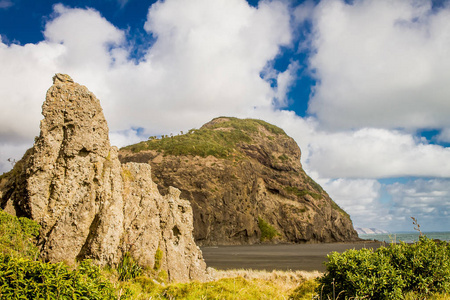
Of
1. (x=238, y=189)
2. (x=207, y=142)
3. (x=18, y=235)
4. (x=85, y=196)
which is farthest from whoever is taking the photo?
(x=207, y=142)

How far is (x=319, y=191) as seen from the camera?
136250mm

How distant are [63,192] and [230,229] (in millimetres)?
77137

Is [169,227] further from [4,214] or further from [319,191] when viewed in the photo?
[319,191]

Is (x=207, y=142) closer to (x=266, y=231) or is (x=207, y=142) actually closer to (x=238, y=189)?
(x=238, y=189)

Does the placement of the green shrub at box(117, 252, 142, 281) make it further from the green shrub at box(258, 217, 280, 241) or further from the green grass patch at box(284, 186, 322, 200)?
the green grass patch at box(284, 186, 322, 200)

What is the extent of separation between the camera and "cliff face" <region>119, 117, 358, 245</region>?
86.6 m

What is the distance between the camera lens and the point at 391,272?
1015cm

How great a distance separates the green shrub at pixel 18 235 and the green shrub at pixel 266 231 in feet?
296

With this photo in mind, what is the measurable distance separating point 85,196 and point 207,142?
321 feet

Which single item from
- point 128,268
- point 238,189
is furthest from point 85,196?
point 238,189

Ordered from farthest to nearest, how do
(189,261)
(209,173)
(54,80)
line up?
1. (209,173)
2. (189,261)
3. (54,80)

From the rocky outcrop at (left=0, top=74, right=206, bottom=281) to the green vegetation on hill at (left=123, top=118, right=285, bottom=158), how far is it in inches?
3142

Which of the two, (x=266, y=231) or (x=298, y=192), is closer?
(x=266, y=231)

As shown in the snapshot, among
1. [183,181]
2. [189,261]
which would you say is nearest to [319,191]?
[183,181]
